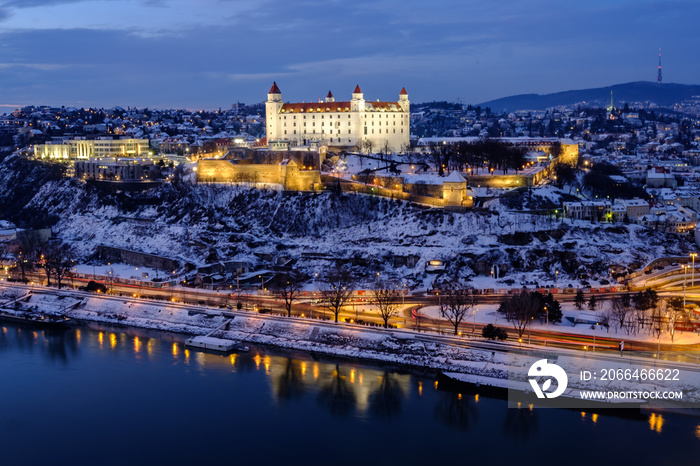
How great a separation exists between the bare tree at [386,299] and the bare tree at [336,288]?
4.30 feet

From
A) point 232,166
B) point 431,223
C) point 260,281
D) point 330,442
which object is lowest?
point 330,442

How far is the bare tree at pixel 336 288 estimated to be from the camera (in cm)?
3131

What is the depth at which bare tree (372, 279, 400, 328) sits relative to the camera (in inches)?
1162

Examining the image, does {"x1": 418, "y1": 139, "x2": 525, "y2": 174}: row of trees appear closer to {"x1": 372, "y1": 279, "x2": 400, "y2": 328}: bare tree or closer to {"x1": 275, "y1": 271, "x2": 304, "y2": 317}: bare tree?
{"x1": 372, "y1": 279, "x2": 400, "y2": 328}: bare tree

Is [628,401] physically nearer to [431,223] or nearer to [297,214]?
[431,223]

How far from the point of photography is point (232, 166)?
49.2 metres

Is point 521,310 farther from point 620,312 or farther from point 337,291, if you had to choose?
point 337,291

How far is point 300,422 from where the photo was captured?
22.3 m

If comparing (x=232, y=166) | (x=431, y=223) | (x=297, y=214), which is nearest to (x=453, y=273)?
(x=431, y=223)

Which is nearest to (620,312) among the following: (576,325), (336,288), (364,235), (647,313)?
(647,313)

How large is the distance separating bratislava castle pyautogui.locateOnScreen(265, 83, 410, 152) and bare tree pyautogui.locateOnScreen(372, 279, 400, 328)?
23173 mm

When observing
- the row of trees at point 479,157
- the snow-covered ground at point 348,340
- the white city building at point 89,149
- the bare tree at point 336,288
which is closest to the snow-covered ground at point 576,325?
the snow-covered ground at point 348,340

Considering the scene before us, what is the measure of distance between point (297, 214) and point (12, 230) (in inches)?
846

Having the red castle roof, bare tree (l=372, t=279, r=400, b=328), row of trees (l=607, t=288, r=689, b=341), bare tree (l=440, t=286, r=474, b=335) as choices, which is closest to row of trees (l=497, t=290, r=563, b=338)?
bare tree (l=440, t=286, r=474, b=335)
